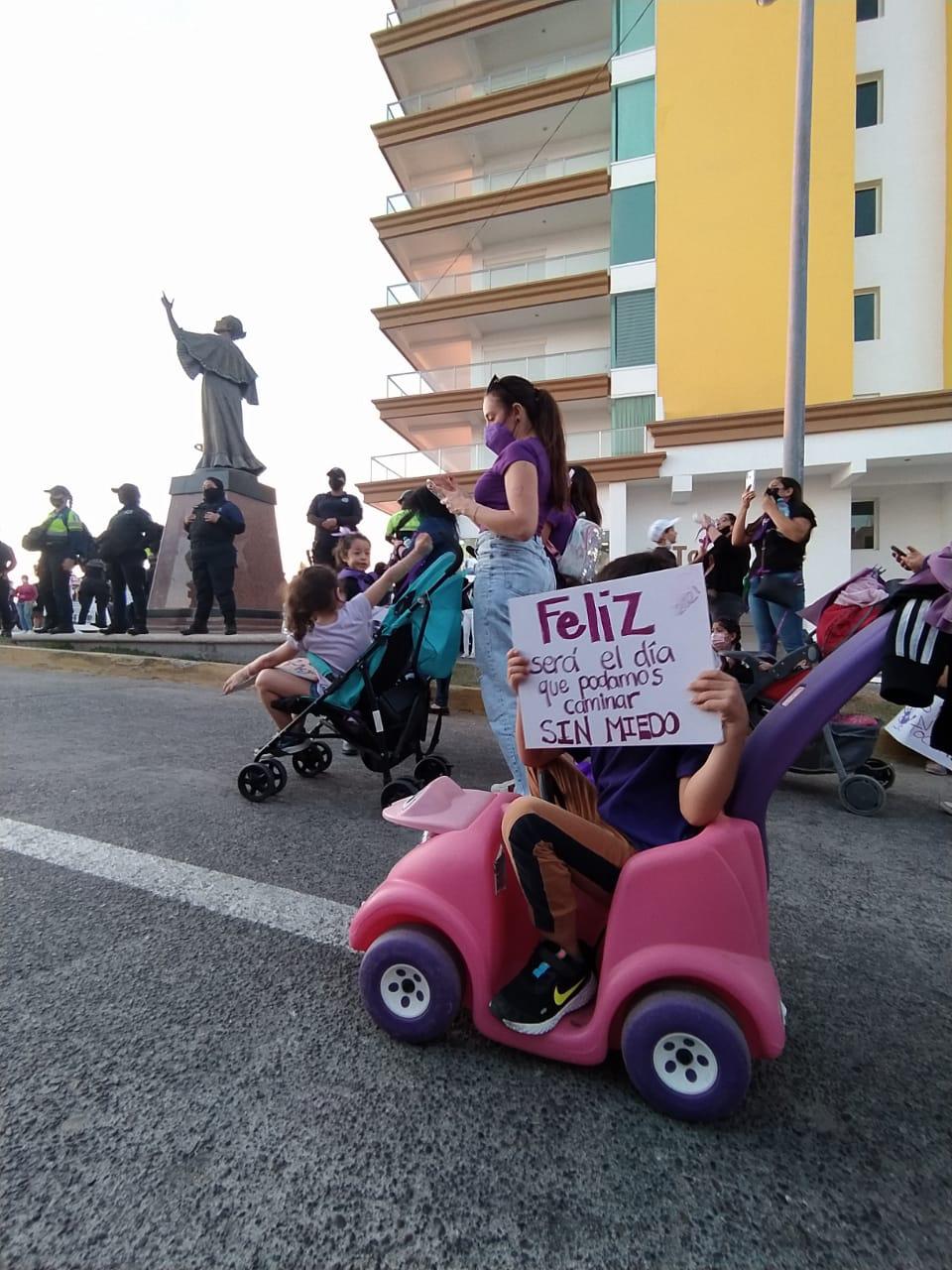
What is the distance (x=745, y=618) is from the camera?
13555mm

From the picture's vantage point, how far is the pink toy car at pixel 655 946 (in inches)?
48.9

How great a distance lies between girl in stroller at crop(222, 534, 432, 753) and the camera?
3.36 m

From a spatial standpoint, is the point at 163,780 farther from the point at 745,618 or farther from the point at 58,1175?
the point at 745,618

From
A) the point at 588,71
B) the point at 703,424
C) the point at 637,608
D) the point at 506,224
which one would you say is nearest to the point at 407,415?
the point at 506,224

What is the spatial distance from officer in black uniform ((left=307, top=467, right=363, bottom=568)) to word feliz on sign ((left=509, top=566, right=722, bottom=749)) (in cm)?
543

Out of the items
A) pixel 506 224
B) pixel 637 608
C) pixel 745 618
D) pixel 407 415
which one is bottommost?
pixel 745 618

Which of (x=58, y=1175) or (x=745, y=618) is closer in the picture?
(x=58, y=1175)

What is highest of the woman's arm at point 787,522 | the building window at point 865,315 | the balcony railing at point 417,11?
the balcony railing at point 417,11

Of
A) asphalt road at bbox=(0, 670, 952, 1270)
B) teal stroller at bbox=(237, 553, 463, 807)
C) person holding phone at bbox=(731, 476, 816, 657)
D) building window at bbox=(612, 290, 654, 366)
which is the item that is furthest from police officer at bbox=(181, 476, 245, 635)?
building window at bbox=(612, 290, 654, 366)

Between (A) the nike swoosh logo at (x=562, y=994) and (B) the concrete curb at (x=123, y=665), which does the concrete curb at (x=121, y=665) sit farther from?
(A) the nike swoosh logo at (x=562, y=994)

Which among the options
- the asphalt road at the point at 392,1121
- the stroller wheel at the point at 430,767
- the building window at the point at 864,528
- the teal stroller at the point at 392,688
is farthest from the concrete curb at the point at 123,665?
the building window at the point at 864,528

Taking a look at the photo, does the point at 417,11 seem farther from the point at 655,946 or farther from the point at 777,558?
the point at 655,946

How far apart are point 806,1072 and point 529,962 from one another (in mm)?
649

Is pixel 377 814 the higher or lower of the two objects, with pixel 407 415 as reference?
lower
